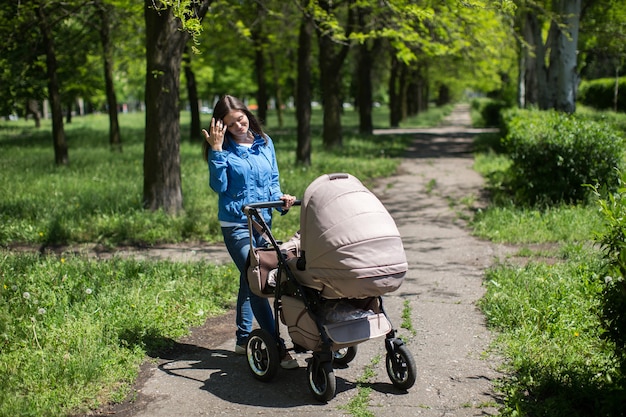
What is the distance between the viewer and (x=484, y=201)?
1289 centimetres

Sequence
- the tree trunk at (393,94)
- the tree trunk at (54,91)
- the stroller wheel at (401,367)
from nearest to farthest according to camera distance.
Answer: the stroller wheel at (401,367) → the tree trunk at (54,91) → the tree trunk at (393,94)

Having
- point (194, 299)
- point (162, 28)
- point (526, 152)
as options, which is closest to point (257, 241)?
point (194, 299)

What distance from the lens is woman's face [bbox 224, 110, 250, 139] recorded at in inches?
198

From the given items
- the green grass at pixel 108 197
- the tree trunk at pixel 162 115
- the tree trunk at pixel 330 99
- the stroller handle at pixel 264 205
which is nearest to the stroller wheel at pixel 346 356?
the stroller handle at pixel 264 205

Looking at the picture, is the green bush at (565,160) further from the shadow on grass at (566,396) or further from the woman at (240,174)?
the woman at (240,174)

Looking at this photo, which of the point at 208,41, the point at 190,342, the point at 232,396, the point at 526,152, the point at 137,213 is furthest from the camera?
the point at 208,41

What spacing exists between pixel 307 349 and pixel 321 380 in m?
0.25

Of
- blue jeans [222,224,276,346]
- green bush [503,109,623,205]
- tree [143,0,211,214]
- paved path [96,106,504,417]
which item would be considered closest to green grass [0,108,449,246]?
tree [143,0,211,214]

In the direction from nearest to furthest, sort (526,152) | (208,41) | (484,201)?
(526,152)
(484,201)
(208,41)

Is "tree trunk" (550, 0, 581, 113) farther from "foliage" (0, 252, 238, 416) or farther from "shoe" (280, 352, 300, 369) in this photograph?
"shoe" (280, 352, 300, 369)

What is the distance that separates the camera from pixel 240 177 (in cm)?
499

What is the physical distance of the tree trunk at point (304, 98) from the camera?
1686 cm

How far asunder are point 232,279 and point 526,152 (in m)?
5.75

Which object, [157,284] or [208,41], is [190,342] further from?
[208,41]
